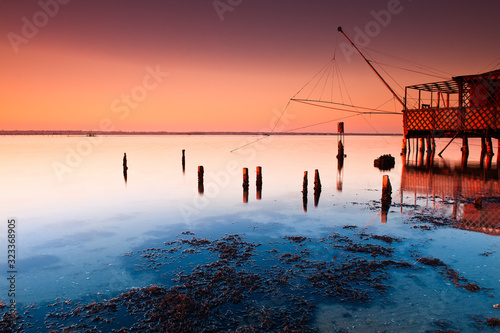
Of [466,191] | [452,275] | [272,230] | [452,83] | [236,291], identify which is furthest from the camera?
[452,83]

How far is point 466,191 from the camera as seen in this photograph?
2244 centimetres

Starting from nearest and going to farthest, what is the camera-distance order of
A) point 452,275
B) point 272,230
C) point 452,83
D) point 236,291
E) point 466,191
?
point 236,291, point 452,275, point 272,230, point 466,191, point 452,83

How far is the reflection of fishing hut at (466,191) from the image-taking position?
48.8ft

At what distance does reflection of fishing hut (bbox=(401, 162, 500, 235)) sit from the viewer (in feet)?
48.8

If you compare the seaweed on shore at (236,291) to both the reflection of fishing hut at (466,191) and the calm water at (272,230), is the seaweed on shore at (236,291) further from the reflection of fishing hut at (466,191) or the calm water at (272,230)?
the reflection of fishing hut at (466,191)

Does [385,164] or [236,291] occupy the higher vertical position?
[385,164]

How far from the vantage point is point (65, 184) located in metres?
29.0

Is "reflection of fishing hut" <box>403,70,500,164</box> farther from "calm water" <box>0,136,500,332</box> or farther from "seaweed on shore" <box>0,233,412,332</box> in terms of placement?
"seaweed on shore" <box>0,233,412,332</box>

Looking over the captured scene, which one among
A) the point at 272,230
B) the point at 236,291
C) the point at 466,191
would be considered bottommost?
the point at 236,291

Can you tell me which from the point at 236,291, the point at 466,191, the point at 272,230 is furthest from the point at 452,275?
the point at 466,191

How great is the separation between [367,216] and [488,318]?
943 centimetres

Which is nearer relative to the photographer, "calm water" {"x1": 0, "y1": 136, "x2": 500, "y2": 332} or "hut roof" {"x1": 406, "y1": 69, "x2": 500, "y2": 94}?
"calm water" {"x1": 0, "y1": 136, "x2": 500, "y2": 332}

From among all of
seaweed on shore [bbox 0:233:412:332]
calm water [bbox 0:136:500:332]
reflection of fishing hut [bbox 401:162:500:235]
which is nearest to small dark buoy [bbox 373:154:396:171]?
reflection of fishing hut [bbox 401:162:500:235]

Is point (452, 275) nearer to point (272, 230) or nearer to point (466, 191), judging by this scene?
point (272, 230)
